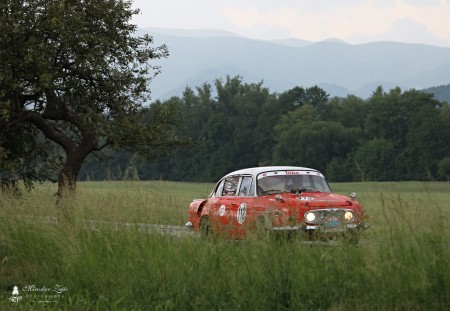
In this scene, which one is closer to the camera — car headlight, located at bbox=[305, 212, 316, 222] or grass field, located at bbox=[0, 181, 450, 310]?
grass field, located at bbox=[0, 181, 450, 310]

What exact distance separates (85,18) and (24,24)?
2.18 m

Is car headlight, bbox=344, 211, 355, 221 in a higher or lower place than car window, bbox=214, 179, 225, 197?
lower

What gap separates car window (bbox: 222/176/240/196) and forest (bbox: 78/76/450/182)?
66067 millimetres

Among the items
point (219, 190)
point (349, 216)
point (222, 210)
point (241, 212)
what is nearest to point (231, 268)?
point (349, 216)

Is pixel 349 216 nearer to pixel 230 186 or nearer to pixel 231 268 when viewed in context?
pixel 230 186

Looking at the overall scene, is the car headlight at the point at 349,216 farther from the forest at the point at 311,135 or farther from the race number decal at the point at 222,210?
the forest at the point at 311,135

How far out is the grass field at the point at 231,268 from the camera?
7676 mm

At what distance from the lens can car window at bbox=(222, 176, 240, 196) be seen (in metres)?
14.5

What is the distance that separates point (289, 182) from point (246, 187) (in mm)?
871

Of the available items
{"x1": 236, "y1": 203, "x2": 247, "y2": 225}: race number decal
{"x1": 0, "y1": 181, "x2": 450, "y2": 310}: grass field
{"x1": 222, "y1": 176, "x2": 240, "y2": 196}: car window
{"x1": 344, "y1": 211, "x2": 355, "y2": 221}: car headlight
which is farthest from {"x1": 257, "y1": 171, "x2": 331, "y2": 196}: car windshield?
{"x1": 0, "y1": 181, "x2": 450, "y2": 310}: grass field

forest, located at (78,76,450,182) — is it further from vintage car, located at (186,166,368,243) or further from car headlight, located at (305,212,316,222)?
car headlight, located at (305,212,316,222)

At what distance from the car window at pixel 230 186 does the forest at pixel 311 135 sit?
6607cm

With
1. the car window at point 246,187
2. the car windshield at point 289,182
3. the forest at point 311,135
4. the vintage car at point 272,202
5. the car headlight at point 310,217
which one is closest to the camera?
the vintage car at point 272,202

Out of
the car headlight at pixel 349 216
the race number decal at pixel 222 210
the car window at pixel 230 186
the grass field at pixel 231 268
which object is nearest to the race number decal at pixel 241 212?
the race number decal at pixel 222 210
